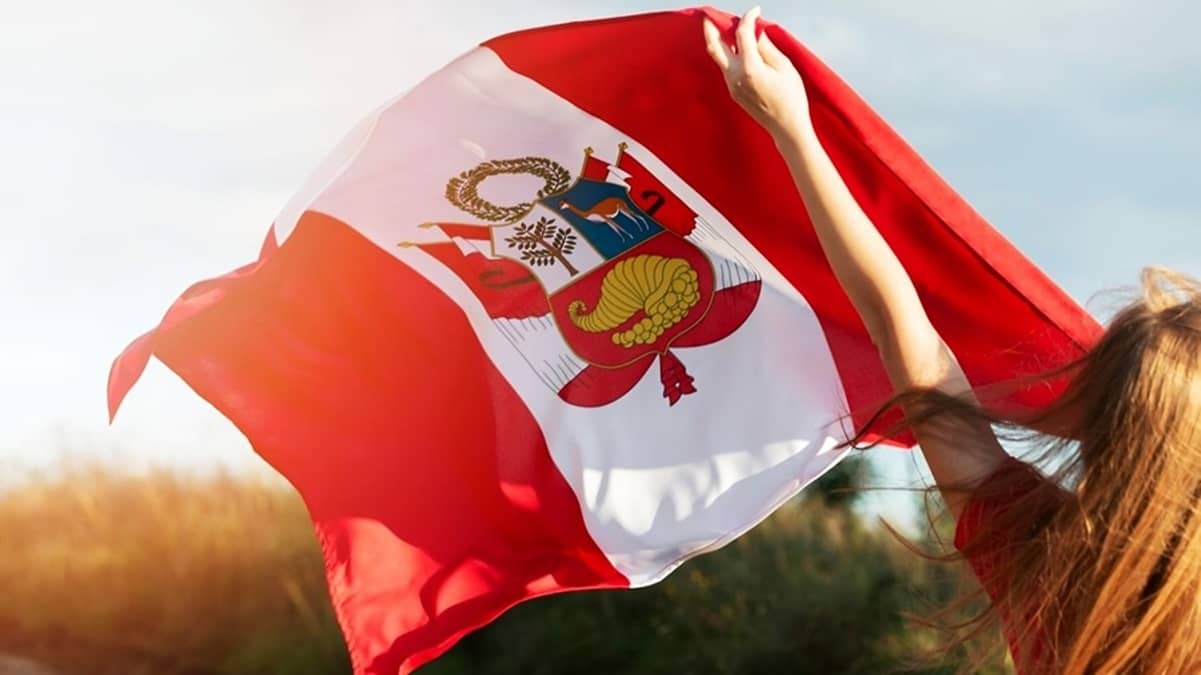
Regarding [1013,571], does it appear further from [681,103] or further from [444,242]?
[444,242]

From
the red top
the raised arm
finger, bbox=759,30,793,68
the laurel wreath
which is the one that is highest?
finger, bbox=759,30,793,68

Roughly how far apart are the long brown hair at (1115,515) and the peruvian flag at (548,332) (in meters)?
0.57

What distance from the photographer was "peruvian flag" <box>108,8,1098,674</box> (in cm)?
183

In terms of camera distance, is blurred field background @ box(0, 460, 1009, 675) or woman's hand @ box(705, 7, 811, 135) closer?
woman's hand @ box(705, 7, 811, 135)

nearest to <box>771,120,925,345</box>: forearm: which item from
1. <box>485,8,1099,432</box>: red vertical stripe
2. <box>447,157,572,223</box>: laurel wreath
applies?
<box>485,8,1099,432</box>: red vertical stripe

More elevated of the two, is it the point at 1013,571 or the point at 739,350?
the point at 739,350

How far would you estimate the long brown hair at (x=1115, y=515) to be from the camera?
113cm

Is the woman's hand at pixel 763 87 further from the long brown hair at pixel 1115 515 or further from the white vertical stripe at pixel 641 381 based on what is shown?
the white vertical stripe at pixel 641 381

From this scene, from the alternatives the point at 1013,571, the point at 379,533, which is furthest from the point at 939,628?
the point at 379,533

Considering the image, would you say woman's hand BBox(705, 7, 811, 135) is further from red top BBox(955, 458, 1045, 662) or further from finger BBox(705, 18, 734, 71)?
red top BBox(955, 458, 1045, 662)

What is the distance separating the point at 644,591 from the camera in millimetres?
3631

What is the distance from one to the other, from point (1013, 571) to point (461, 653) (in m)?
2.60

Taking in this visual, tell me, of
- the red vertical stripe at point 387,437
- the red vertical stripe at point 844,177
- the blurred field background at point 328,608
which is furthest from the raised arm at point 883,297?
the blurred field background at point 328,608

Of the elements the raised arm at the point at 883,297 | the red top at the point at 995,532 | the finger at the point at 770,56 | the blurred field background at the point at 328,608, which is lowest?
the blurred field background at the point at 328,608
